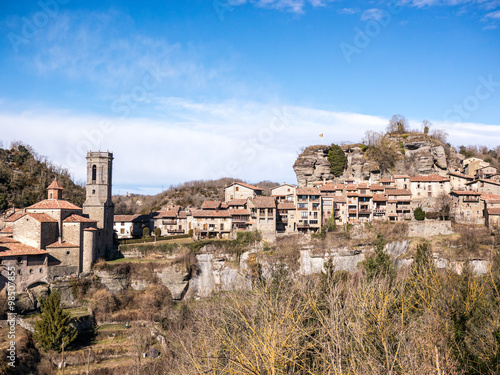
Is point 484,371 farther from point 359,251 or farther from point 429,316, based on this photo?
point 359,251

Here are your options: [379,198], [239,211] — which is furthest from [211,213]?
[379,198]

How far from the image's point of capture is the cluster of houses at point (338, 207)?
58.4m

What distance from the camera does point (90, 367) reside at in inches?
1342

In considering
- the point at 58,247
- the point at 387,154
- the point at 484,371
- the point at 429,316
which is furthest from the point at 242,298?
the point at 387,154

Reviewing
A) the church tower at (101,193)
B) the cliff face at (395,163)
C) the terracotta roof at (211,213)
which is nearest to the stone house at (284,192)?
the cliff face at (395,163)

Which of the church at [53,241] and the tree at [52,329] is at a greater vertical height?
the church at [53,241]

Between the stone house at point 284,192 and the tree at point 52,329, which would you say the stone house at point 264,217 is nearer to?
the stone house at point 284,192

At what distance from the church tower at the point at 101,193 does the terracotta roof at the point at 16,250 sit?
31.7ft

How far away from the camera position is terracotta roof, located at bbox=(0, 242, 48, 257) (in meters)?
41.9

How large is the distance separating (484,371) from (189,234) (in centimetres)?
4649

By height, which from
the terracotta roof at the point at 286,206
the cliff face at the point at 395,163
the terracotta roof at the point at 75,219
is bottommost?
the terracotta roof at the point at 75,219

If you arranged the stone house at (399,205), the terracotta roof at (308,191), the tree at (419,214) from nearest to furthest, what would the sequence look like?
the tree at (419,214) < the terracotta roof at (308,191) < the stone house at (399,205)

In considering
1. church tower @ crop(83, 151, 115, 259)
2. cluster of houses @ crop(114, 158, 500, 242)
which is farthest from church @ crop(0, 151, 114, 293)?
cluster of houses @ crop(114, 158, 500, 242)

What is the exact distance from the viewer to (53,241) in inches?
1861
